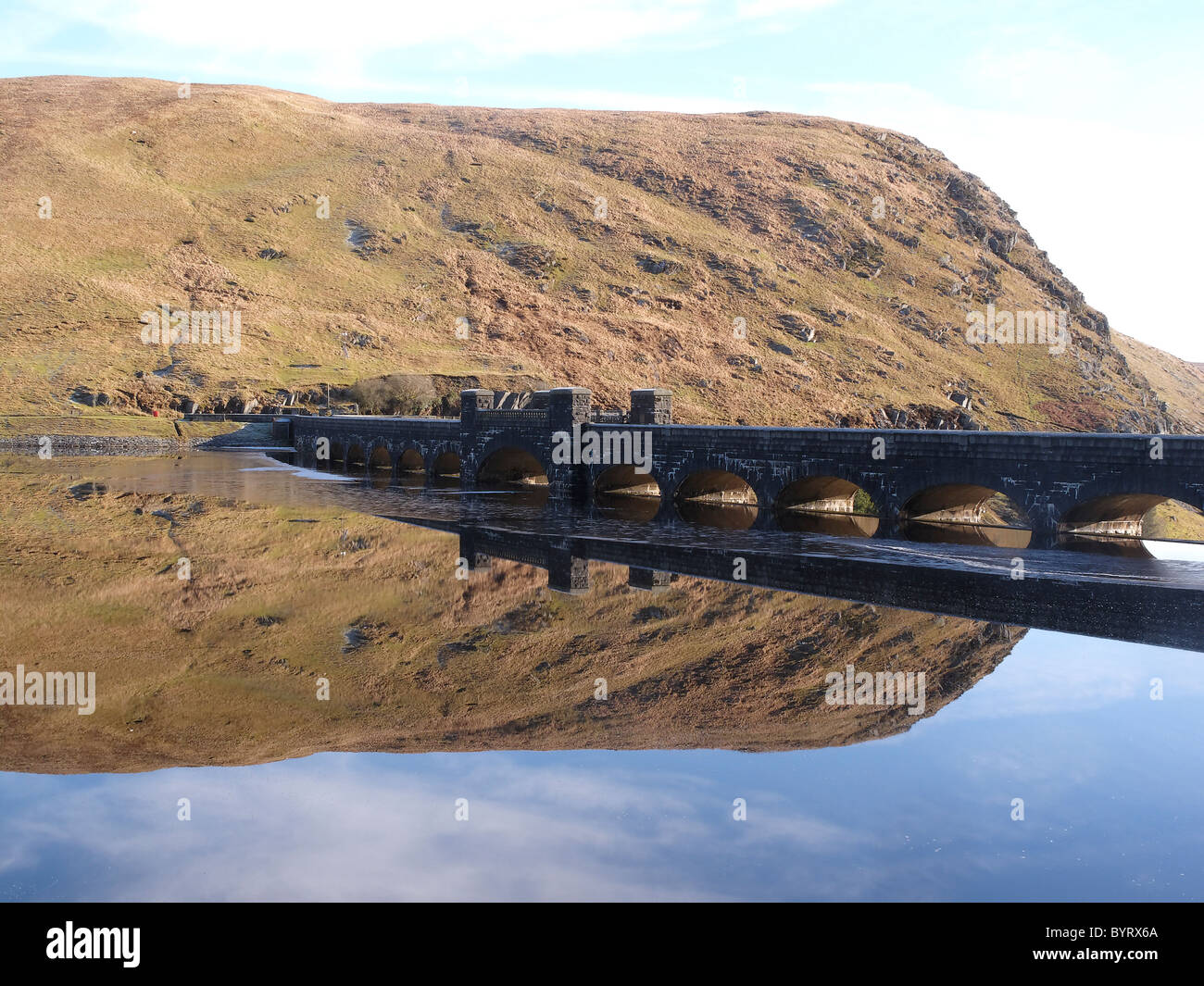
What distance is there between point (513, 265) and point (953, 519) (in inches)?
2988

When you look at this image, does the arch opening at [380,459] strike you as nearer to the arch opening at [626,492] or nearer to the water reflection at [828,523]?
the arch opening at [626,492]

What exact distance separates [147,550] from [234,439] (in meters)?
43.7

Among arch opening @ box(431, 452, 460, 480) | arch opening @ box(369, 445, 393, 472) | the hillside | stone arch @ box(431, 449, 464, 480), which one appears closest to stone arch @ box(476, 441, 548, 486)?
stone arch @ box(431, 449, 464, 480)

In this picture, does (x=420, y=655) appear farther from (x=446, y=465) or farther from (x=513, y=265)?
(x=513, y=265)

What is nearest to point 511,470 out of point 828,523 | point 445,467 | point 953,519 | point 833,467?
point 445,467

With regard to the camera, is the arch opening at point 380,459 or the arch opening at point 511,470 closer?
the arch opening at point 511,470

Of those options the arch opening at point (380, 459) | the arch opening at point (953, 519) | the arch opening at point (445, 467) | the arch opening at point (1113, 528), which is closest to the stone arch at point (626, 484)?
the arch opening at point (445, 467)

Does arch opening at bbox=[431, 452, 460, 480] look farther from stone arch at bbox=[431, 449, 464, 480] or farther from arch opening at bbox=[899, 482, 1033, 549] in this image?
arch opening at bbox=[899, 482, 1033, 549]

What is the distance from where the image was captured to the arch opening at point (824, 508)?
2825 cm

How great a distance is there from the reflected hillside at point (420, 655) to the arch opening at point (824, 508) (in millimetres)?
9092

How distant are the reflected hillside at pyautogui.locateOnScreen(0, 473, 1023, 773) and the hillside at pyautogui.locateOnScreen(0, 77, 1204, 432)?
5256cm

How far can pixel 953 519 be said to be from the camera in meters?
28.8

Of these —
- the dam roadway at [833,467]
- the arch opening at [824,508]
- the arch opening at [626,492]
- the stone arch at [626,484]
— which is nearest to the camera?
the dam roadway at [833,467]

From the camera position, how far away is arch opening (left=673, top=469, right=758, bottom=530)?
31047 millimetres
